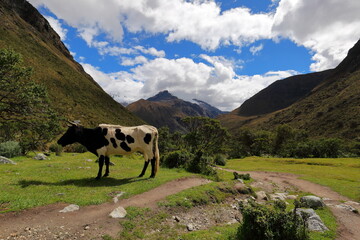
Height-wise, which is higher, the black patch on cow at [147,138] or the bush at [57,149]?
the black patch on cow at [147,138]

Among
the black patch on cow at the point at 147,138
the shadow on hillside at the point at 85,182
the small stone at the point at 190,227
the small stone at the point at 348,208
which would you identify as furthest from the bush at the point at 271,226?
the shadow on hillside at the point at 85,182

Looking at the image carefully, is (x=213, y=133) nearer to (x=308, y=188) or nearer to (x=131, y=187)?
(x=308, y=188)

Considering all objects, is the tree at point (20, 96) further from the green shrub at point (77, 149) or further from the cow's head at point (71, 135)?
the green shrub at point (77, 149)

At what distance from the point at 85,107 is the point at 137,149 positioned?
277 ft

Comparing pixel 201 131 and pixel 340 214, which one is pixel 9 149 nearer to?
pixel 201 131

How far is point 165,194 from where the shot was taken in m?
12.5

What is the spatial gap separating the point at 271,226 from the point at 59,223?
8.28 meters

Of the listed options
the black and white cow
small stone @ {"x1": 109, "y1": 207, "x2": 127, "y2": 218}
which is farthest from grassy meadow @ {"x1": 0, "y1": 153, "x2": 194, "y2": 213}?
the black and white cow

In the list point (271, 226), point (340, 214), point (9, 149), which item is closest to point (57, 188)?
point (271, 226)

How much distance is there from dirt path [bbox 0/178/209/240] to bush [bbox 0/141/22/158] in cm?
2056

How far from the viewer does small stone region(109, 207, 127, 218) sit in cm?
894

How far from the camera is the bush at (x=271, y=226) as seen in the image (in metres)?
7.17

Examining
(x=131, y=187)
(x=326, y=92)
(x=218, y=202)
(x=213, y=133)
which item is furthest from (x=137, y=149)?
(x=326, y=92)

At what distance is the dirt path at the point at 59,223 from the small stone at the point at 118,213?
23 centimetres
